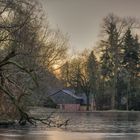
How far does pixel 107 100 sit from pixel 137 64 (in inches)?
409

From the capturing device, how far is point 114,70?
355ft

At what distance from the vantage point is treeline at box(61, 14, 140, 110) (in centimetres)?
10756

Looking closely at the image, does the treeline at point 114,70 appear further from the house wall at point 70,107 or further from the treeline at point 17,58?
the treeline at point 17,58

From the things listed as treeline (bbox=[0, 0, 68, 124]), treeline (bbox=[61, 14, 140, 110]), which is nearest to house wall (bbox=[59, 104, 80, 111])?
treeline (bbox=[61, 14, 140, 110])

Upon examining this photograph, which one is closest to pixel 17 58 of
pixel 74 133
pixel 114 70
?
pixel 74 133

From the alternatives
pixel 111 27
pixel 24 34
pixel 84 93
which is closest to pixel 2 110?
pixel 24 34

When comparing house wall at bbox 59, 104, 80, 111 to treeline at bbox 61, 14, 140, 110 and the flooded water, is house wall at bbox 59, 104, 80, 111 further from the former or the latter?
the flooded water

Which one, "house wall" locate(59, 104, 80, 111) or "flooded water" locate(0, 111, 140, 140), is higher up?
"house wall" locate(59, 104, 80, 111)

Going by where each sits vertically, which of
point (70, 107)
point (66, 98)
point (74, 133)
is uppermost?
point (66, 98)

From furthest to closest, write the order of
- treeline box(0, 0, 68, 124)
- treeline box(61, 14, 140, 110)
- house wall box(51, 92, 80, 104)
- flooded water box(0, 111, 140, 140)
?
1. house wall box(51, 92, 80, 104)
2. treeline box(61, 14, 140, 110)
3. treeline box(0, 0, 68, 124)
4. flooded water box(0, 111, 140, 140)

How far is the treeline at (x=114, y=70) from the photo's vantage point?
107562mm

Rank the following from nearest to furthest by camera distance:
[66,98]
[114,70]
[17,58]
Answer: [17,58] < [114,70] < [66,98]

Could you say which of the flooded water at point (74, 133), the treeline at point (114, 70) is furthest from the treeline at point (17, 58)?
the treeline at point (114, 70)

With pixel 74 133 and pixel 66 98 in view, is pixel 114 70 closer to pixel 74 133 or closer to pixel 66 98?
pixel 66 98
